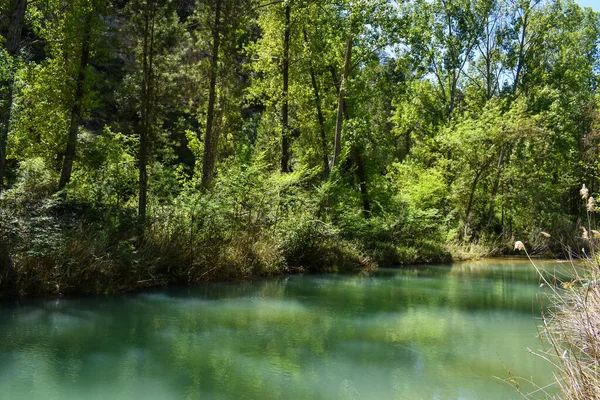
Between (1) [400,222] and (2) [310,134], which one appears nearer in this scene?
(1) [400,222]

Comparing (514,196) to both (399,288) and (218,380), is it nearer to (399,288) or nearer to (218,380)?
(399,288)

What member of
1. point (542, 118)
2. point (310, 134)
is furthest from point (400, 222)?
point (542, 118)

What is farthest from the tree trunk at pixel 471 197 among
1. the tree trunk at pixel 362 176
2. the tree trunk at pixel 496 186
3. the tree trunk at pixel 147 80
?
the tree trunk at pixel 147 80

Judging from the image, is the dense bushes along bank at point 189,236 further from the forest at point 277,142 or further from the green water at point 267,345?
the green water at point 267,345

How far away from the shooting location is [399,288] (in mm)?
13578

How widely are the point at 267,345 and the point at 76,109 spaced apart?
1135 cm

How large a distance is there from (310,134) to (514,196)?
10977mm

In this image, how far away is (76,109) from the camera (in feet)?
50.9

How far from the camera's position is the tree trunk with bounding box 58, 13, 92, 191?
15.2m

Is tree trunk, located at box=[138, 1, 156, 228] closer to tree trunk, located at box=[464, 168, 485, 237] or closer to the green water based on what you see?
the green water

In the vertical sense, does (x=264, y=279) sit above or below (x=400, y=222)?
below

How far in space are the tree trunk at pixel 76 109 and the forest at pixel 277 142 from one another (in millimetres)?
45

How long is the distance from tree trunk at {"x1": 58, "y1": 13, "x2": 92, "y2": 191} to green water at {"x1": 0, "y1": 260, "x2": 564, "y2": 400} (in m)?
6.39

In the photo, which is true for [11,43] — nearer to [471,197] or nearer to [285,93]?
[285,93]
